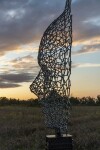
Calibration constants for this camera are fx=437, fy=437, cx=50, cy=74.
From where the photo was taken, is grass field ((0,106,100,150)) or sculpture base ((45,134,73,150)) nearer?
sculpture base ((45,134,73,150))

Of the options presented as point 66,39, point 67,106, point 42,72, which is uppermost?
point 66,39

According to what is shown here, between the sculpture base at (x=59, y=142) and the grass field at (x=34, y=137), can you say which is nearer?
the sculpture base at (x=59, y=142)

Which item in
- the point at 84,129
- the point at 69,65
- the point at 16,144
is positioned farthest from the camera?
the point at 84,129

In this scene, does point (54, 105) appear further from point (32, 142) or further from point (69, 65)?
point (32, 142)

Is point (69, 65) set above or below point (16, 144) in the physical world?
above

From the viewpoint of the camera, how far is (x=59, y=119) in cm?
891

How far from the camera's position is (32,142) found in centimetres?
1170

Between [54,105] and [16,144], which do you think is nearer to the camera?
[54,105]

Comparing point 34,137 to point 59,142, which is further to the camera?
point 34,137

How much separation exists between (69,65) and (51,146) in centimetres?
165

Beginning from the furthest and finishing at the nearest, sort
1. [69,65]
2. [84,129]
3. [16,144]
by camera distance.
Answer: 1. [84,129]
2. [16,144]
3. [69,65]

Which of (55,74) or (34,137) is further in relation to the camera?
(34,137)

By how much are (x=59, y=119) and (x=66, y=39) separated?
1.64 m

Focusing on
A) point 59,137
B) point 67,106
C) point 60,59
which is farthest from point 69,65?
point 59,137
